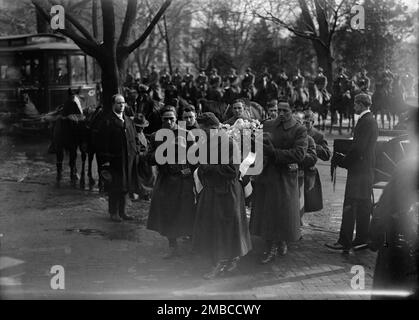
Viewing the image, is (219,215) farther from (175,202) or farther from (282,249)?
(282,249)

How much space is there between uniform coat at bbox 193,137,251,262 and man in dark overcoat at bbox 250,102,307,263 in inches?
26.5

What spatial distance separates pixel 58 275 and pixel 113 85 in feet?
20.4

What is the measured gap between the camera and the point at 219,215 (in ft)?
21.6

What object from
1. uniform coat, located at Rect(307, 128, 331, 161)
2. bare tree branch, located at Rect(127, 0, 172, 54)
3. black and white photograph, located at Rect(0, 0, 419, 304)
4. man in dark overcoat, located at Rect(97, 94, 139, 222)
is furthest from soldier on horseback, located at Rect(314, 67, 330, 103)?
man in dark overcoat, located at Rect(97, 94, 139, 222)

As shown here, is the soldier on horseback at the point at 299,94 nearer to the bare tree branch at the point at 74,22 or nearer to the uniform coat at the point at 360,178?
the bare tree branch at the point at 74,22

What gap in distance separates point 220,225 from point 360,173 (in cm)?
197

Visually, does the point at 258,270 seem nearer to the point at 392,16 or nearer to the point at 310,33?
the point at 310,33

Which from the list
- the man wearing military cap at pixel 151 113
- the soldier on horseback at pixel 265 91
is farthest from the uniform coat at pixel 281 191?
the soldier on horseback at pixel 265 91

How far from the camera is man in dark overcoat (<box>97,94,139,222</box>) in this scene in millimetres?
9023

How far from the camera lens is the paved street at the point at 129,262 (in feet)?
19.9

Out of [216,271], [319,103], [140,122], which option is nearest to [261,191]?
[216,271]

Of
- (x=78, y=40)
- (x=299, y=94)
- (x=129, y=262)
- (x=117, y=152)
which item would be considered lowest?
(x=129, y=262)

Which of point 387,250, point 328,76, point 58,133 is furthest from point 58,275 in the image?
point 328,76
